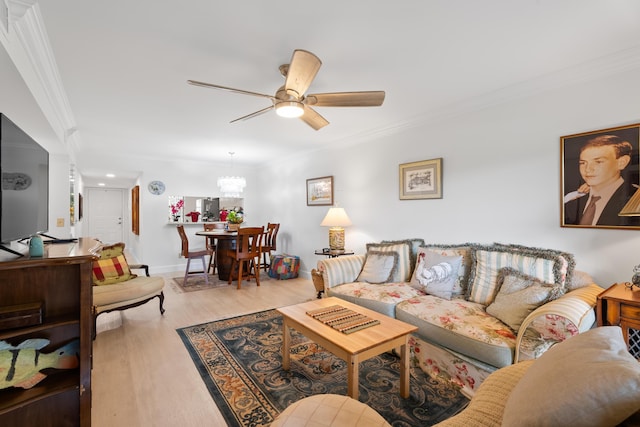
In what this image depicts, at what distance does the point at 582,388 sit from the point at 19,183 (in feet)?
8.11

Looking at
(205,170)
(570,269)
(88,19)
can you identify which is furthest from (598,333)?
(205,170)

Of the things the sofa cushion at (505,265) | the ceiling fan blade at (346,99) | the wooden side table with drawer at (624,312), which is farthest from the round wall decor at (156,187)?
the wooden side table with drawer at (624,312)

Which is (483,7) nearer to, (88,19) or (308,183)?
(88,19)

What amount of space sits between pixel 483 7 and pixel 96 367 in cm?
362

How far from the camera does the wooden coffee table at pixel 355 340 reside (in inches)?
65.6

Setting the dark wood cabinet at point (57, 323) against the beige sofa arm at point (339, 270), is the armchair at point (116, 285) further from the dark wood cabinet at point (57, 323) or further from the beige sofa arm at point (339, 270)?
the beige sofa arm at point (339, 270)

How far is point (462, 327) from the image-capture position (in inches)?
79.4

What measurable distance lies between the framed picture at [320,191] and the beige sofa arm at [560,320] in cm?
328

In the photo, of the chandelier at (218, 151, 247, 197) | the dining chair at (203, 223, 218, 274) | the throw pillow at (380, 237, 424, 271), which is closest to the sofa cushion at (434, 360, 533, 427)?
the throw pillow at (380, 237, 424, 271)

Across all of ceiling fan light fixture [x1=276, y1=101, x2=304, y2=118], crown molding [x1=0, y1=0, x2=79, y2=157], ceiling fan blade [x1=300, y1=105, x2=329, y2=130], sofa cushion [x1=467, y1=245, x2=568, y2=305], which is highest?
crown molding [x1=0, y1=0, x2=79, y2=157]

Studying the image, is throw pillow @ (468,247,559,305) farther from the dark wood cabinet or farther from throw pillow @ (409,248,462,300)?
the dark wood cabinet

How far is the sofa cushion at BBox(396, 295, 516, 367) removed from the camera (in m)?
1.83

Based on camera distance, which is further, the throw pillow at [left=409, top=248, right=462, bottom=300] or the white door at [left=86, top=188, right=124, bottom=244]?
the white door at [left=86, top=188, right=124, bottom=244]

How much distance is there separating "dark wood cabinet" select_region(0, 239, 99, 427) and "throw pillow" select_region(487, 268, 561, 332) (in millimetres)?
2580
